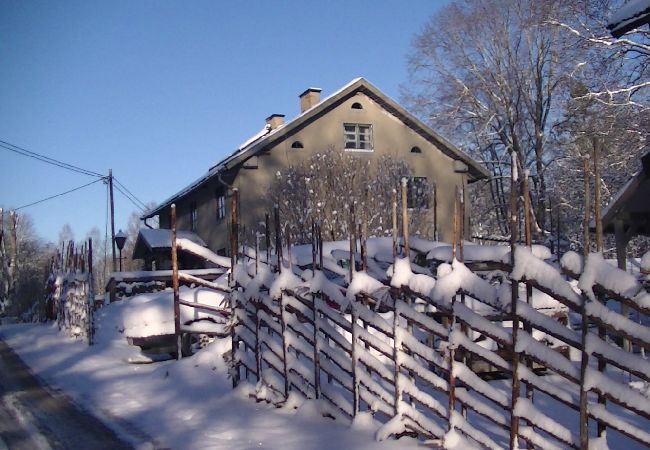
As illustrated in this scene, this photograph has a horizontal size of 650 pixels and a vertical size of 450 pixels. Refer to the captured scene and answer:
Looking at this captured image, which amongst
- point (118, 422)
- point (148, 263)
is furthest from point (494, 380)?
point (148, 263)

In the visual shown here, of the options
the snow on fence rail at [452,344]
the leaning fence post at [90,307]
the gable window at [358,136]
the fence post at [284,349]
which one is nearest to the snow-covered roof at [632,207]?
the snow on fence rail at [452,344]

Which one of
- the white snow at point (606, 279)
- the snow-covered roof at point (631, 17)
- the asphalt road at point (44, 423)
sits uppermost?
the snow-covered roof at point (631, 17)

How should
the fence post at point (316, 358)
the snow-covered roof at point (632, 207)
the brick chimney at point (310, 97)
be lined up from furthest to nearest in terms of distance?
the brick chimney at point (310, 97) → the snow-covered roof at point (632, 207) → the fence post at point (316, 358)

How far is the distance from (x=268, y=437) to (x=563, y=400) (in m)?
2.93

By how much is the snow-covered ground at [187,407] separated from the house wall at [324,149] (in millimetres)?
11470

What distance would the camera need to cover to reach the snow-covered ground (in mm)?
6391

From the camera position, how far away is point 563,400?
471 centimetres

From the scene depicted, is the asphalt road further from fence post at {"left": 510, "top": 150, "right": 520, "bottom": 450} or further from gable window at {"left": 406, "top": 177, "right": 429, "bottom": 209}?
gable window at {"left": 406, "top": 177, "right": 429, "bottom": 209}

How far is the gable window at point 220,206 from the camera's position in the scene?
26.0 meters

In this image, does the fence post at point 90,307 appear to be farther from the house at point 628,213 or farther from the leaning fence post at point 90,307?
the house at point 628,213

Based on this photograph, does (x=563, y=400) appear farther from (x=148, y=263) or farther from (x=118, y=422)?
(x=148, y=263)

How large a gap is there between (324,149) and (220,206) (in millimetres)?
4683

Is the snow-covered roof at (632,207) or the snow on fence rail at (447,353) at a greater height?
the snow-covered roof at (632,207)

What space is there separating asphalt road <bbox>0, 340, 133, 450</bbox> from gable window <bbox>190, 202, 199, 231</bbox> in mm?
18620
